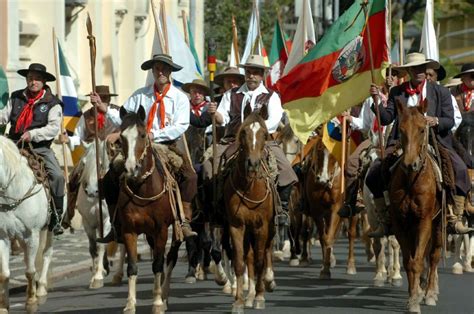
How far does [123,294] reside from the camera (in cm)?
2002

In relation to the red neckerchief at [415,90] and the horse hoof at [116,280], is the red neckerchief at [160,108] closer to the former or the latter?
the red neckerchief at [415,90]

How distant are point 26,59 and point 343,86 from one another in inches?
648

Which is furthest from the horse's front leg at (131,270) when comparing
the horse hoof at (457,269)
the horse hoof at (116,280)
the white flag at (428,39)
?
the white flag at (428,39)

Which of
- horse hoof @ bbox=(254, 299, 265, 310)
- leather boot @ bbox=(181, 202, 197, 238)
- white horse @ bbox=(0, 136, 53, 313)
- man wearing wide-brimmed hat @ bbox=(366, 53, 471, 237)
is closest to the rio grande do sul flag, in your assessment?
man wearing wide-brimmed hat @ bbox=(366, 53, 471, 237)

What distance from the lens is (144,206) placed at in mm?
17188

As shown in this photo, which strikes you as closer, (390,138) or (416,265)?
(416,265)

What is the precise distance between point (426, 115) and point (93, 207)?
5555mm

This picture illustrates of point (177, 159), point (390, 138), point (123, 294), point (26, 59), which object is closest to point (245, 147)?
point (177, 159)

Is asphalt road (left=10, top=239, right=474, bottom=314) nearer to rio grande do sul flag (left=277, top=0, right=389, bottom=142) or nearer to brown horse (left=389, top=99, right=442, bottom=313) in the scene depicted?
brown horse (left=389, top=99, right=442, bottom=313)

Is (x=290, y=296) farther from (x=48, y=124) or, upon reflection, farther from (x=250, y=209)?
(x=48, y=124)

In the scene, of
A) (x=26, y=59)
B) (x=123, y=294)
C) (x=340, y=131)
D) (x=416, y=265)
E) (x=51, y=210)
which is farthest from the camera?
(x=26, y=59)

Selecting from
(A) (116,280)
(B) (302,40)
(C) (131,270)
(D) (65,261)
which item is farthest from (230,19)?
(C) (131,270)

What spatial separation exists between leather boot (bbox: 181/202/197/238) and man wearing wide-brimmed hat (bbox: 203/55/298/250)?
1.02m

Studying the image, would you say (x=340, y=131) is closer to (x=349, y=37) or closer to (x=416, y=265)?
(x=349, y=37)
